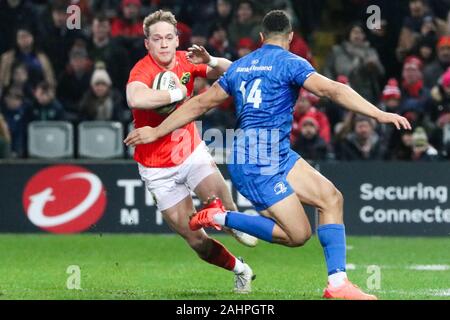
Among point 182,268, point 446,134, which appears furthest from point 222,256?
point 446,134

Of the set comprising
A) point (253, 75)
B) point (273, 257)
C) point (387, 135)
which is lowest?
point (273, 257)

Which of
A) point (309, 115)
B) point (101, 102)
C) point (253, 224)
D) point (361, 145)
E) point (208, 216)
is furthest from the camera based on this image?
point (101, 102)

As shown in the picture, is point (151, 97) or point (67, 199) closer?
point (151, 97)

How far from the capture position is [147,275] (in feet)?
42.4

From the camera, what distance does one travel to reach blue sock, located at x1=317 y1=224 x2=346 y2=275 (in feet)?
32.6

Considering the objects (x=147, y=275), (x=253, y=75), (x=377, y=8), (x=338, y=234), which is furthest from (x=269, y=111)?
(x=377, y=8)

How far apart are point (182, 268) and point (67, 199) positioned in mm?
3574

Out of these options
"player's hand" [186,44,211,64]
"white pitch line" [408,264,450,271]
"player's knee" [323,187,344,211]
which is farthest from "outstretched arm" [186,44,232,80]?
"white pitch line" [408,264,450,271]

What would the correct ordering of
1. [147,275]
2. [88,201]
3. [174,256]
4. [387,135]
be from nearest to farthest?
[147,275] < [174,256] < [88,201] < [387,135]

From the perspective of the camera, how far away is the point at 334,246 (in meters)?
9.98

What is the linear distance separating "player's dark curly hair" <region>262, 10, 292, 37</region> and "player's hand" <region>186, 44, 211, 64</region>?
39.3 inches

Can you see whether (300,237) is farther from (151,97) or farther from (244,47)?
(244,47)
